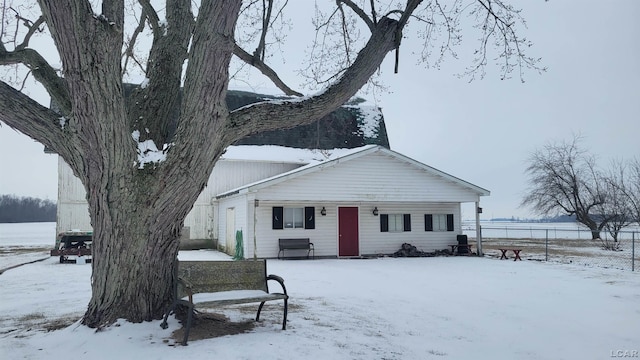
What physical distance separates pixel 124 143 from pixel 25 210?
87444 millimetres

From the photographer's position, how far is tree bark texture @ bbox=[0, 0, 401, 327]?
5.32 m

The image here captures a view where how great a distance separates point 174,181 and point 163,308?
1716 millimetres

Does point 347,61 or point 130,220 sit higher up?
point 347,61

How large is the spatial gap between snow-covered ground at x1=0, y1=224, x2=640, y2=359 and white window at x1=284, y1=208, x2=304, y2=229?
6.41m

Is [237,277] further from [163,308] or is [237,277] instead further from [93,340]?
[93,340]

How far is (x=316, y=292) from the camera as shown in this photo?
33.0 feet

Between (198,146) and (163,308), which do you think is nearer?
(198,146)

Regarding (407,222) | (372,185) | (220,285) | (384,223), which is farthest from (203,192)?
(220,285)

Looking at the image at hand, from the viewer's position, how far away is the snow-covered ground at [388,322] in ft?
17.2

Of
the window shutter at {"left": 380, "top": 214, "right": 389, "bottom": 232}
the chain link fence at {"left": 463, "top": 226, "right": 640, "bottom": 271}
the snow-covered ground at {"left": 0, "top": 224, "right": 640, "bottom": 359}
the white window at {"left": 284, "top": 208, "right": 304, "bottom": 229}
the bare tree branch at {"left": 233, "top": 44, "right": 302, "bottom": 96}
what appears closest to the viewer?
the snow-covered ground at {"left": 0, "top": 224, "right": 640, "bottom": 359}

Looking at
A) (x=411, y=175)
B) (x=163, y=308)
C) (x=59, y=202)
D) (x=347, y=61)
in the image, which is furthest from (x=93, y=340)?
(x=59, y=202)

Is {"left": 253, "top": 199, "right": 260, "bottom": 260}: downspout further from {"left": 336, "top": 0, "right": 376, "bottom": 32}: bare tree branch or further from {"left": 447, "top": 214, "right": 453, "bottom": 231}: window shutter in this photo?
{"left": 336, "top": 0, "right": 376, "bottom": 32}: bare tree branch

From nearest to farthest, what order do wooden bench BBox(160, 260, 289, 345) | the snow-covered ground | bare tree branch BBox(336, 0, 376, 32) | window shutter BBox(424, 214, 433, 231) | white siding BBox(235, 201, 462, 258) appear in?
the snow-covered ground < wooden bench BBox(160, 260, 289, 345) < bare tree branch BBox(336, 0, 376, 32) < white siding BBox(235, 201, 462, 258) < window shutter BBox(424, 214, 433, 231)

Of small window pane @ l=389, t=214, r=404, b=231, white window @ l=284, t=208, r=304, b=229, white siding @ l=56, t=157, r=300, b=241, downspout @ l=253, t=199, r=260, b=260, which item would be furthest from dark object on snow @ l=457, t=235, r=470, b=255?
downspout @ l=253, t=199, r=260, b=260
